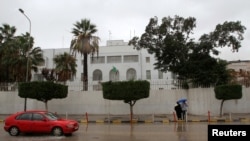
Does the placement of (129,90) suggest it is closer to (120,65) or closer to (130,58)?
(120,65)

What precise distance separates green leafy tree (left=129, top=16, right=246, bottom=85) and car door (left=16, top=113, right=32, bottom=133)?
2251cm

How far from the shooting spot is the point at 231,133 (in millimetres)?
8562

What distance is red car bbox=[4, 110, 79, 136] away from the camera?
17.8 m

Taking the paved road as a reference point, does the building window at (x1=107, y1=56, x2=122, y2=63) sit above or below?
above

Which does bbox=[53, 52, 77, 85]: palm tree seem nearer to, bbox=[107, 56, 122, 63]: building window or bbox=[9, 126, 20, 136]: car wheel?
bbox=[107, 56, 122, 63]: building window

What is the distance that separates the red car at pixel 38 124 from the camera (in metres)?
17.8

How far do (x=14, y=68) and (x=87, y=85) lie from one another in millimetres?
11506

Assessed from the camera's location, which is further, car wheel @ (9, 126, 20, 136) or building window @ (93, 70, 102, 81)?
building window @ (93, 70, 102, 81)

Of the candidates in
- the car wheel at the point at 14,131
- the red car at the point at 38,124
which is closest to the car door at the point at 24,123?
the red car at the point at 38,124

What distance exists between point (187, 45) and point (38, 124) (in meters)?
24.3

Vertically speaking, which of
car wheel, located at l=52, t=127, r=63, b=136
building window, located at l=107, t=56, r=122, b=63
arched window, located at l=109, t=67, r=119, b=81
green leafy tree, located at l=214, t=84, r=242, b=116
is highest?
building window, located at l=107, t=56, r=122, b=63

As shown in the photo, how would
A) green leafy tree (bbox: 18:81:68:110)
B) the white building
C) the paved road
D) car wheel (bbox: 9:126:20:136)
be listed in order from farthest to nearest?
the white building < green leafy tree (bbox: 18:81:68:110) < car wheel (bbox: 9:126:20:136) < the paved road

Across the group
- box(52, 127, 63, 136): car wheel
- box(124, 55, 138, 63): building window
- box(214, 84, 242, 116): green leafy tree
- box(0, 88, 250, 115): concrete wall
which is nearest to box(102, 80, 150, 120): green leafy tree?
box(0, 88, 250, 115): concrete wall

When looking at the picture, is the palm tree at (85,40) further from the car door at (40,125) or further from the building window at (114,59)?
the car door at (40,125)
